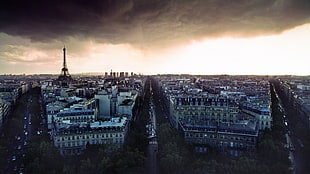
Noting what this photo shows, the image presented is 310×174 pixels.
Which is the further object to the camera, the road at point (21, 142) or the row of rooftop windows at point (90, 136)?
the row of rooftop windows at point (90, 136)

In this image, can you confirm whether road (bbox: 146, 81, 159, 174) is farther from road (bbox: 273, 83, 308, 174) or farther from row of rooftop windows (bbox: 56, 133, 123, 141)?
road (bbox: 273, 83, 308, 174)

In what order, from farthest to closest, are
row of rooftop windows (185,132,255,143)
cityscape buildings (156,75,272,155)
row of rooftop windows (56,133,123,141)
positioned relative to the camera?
row of rooftop windows (56,133,123,141) → cityscape buildings (156,75,272,155) → row of rooftop windows (185,132,255,143)

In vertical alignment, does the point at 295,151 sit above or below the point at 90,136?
below

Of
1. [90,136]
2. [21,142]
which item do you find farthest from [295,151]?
[21,142]

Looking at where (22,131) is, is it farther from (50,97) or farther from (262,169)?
(262,169)

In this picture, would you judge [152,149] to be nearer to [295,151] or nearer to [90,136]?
[90,136]

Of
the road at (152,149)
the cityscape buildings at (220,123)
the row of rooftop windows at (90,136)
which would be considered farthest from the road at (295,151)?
the row of rooftop windows at (90,136)

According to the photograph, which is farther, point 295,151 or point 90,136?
point 90,136

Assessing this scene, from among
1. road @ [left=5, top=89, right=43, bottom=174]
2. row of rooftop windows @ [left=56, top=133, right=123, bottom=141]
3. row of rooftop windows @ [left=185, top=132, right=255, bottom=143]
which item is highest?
row of rooftop windows @ [left=185, top=132, right=255, bottom=143]

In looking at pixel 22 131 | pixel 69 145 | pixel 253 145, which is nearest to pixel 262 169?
pixel 253 145

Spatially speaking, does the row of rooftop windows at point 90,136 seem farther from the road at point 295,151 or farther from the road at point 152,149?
the road at point 295,151

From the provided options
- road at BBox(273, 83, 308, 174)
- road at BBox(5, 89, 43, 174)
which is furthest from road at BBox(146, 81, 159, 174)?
road at BBox(273, 83, 308, 174)
